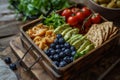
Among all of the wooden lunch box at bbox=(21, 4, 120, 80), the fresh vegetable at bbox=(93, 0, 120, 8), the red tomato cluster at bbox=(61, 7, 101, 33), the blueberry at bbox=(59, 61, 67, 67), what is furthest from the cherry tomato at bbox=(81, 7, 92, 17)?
the blueberry at bbox=(59, 61, 67, 67)

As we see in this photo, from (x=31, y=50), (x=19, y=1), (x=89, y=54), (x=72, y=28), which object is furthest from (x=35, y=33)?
(x=19, y=1)

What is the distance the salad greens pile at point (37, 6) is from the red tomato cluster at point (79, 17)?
0.80 ft

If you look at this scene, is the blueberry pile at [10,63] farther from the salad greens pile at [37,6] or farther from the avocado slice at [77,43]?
the salad greens pile at [37,6]

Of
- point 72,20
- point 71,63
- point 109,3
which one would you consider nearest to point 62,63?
point 71,63

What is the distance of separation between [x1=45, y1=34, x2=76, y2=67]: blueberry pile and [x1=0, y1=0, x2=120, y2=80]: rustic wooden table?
93mm

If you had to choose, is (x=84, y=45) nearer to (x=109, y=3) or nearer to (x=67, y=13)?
(x=67, y=13)

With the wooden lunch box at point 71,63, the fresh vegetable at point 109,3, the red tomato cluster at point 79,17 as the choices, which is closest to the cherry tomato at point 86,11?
the red tomato cluster at point 79,17

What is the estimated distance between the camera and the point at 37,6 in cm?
165

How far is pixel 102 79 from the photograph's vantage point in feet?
3.94

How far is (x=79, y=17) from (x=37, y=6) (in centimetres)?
38

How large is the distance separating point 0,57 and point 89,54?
0.47 m

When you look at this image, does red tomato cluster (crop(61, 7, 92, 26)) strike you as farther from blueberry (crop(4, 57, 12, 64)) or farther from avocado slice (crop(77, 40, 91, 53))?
blueberry (crop(4, 57, 12, 64))

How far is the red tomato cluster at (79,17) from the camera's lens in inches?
53.6

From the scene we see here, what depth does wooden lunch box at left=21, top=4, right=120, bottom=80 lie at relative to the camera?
112 centimetres
